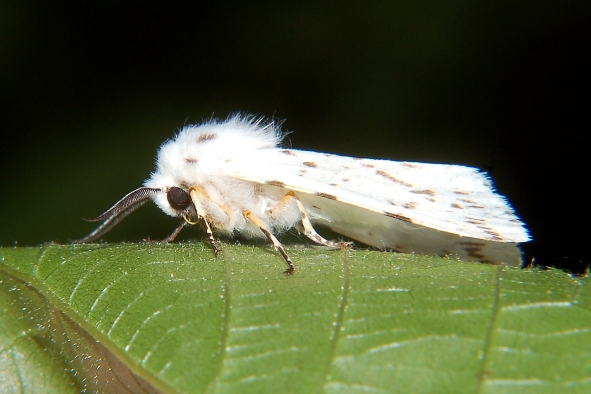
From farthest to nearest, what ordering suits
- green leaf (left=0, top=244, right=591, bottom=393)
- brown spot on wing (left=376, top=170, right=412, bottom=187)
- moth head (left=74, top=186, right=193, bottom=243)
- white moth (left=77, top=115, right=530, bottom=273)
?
moth head (left=74, top=186, right=193, bottom=243), brown spot on wing (left=376, top=170, right=412, bottom=187), white moth (left=77, top=115, right=530, bottom=273), green leaf (left=0, top=244, right=591, bottom=393)

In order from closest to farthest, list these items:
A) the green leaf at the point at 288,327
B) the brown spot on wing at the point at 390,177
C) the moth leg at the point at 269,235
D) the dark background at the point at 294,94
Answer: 1. the green leaf at the point at 288,327
2. the moth leg at the point at 269,235
3. the brown spot on wing at the point at 390,177
4. the dark background at the point at 294,94

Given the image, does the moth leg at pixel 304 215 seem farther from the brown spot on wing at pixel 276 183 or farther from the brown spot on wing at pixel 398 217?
the brown spot on wing at pixel 398 217

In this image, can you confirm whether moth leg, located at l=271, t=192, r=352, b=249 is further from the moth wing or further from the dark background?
the dark background

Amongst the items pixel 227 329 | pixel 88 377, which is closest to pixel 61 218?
pixel 88 377

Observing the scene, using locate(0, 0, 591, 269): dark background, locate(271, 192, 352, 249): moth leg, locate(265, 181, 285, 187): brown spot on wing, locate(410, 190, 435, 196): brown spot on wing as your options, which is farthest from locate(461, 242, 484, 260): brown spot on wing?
locate(0, 0, 591, 269): dark background

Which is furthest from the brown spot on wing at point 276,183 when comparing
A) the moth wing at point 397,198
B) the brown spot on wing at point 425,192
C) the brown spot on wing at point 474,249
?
the brown spot on wing at point 474,249

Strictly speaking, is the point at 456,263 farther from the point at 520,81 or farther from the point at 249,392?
the point at 520,81

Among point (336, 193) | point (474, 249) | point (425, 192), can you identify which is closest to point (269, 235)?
point (336, 193)
